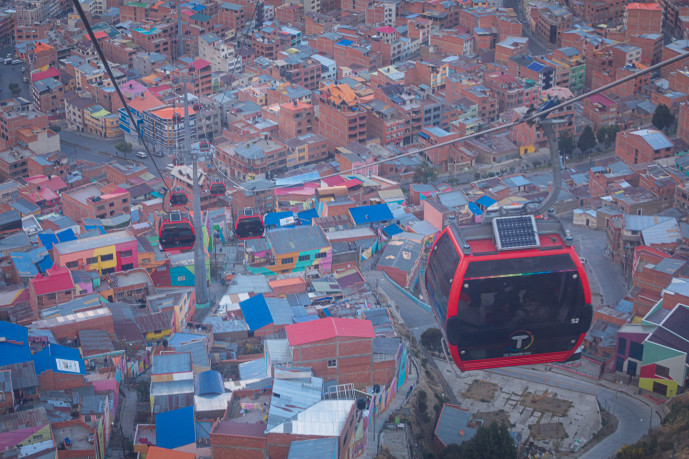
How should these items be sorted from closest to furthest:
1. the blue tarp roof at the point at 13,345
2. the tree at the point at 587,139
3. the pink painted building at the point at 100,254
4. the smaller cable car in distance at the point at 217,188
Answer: the blue tarp roof at the point at 13,345, the pink painted building at the point at 100,254, the smaller cable car in distance at the point at 217,188, the tree at the point at 587,139

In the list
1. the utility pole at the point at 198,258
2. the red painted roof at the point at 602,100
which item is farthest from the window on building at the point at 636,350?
the red painted roof at the point at 602,100

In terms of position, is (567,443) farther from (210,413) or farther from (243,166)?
(243,166)

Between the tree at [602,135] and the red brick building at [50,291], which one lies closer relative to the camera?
the red brick building at [50,291]

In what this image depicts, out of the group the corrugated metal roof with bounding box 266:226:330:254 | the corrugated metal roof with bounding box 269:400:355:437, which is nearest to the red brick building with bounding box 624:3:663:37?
the corrugated metal roof with bounding box 266:226:330:254

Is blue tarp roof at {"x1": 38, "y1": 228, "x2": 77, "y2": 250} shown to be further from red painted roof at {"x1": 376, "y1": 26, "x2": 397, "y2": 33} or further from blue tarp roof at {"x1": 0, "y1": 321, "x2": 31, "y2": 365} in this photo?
red painted roof at {"x1": 376, "y1": 26, "x2": 397, "y2": 33}

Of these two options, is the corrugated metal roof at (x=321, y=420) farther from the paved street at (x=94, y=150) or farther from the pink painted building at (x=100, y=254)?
the paved street at (x=94, y=150)
